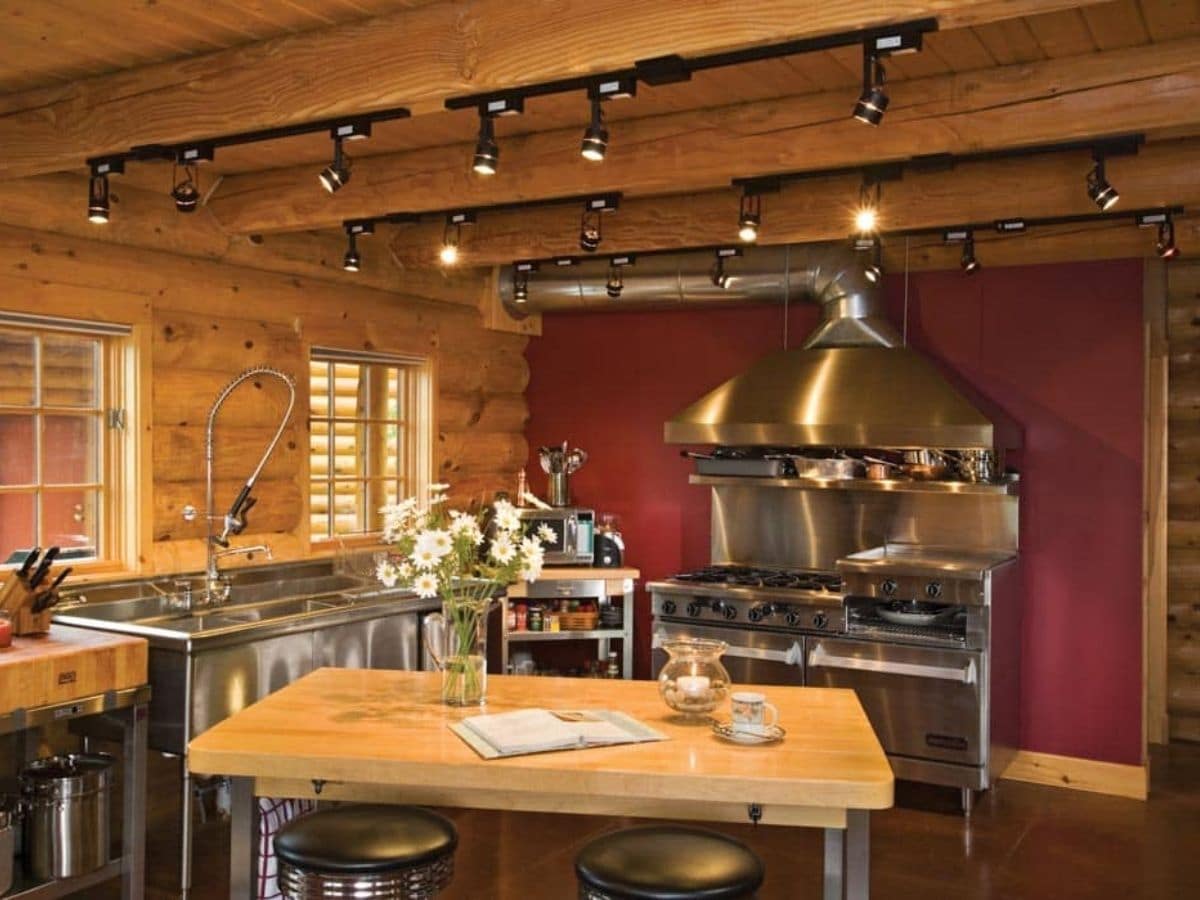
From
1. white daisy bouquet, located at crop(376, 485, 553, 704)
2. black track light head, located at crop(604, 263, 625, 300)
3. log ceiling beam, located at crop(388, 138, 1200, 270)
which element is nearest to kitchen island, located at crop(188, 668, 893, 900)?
white daisy bouquet, located at crop(376, 485, 553, 704)

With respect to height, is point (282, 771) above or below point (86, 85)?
below

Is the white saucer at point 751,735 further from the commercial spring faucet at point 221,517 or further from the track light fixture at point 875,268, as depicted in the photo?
the track light fixture at point 875,268

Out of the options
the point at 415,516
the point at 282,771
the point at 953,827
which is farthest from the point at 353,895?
the point at 953,827

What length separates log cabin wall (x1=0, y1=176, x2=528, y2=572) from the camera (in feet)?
14.0

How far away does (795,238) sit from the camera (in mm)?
4988

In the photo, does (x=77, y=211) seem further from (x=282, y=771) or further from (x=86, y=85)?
(x=282, y=771)

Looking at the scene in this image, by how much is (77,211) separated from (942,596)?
375 centimetres

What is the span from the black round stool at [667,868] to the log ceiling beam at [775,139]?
7.25 feet

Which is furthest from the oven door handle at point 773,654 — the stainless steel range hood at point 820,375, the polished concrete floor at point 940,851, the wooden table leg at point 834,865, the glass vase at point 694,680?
the wooden table leg at point 834,865

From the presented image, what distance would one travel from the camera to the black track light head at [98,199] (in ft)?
12.6

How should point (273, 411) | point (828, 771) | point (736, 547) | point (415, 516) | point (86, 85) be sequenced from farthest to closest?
point (736, 547)
point (273, 411)
point (86, 85)
point (415, 516)
point (828, 771)

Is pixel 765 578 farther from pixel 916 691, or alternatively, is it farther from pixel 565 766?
pixel 565 766

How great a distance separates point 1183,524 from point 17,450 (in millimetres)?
5622

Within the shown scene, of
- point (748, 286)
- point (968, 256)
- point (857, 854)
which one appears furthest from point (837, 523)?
point (857, 854)
